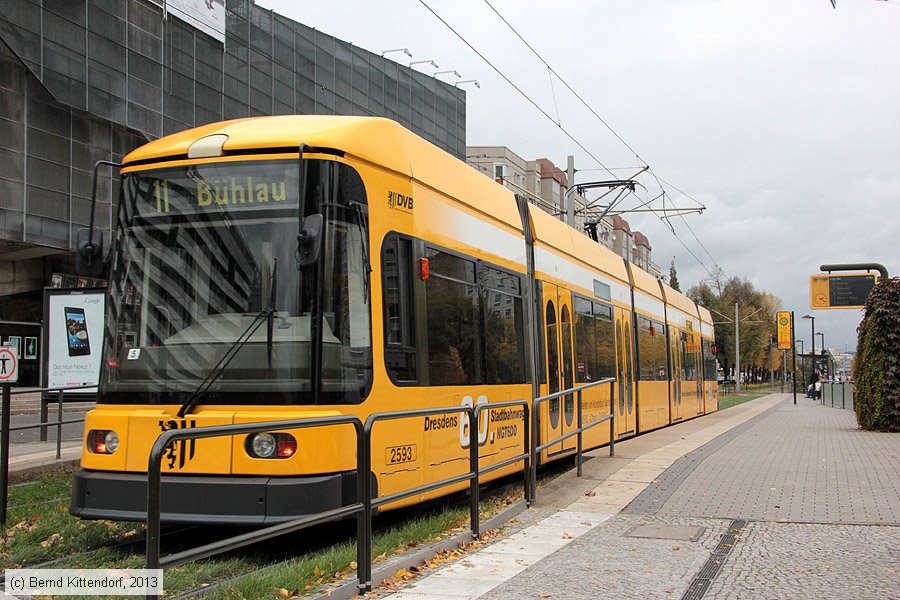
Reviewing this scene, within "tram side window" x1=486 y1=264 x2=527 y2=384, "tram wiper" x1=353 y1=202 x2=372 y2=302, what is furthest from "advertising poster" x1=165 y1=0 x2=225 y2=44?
"tram wiper" x1=353 y1=202 x2=372 y2=302

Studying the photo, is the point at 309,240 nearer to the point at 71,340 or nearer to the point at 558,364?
the point at 558,364

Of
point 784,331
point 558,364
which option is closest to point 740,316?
point 784,331

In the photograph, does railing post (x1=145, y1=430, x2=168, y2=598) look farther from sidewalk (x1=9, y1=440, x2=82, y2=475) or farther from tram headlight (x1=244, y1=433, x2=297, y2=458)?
sidewalk (x1=9, y1=440, x2=82, y2=475)

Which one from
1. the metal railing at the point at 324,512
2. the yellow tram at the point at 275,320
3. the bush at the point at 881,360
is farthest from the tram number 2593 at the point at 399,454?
the bush at the point at 881,360

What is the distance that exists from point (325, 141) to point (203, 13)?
3509 centimetres

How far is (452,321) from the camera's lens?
857 centimetres

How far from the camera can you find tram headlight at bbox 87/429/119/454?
6805mm

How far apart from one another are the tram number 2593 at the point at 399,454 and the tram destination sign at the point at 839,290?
21976mm

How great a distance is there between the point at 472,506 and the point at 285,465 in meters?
1.75

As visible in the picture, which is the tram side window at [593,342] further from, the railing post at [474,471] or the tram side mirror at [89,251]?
the tram side mirror at [89,251]

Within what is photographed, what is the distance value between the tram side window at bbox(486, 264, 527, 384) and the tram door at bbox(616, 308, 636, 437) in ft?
20.3

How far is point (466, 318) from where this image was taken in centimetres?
893

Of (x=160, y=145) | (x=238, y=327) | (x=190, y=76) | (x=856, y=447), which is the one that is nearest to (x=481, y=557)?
(x=238, y=327)

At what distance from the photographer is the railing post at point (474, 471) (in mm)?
7332
